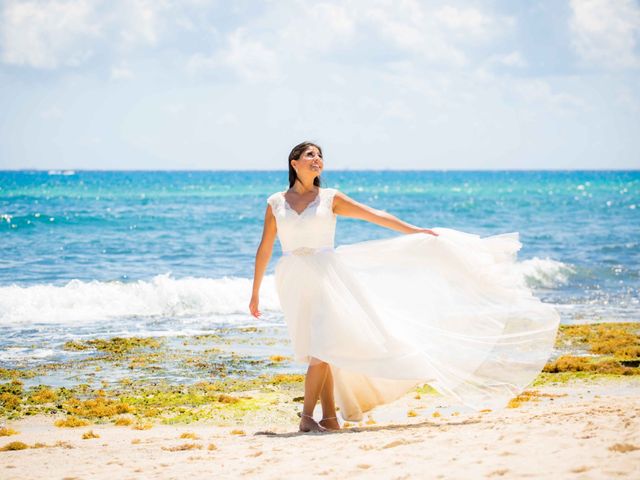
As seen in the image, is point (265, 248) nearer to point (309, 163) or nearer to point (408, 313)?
point (309, 163)

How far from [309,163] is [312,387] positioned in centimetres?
188

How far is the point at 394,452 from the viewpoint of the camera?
18.2ft

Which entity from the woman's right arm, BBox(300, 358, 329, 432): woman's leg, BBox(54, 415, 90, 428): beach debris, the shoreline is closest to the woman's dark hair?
the woman's right arm

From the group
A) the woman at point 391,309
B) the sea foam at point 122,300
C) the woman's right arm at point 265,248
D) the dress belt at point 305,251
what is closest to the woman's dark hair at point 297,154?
the woman at point 391,309

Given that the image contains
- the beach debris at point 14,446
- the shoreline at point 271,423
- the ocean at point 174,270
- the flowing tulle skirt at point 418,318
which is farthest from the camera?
the ocean at point 174,270

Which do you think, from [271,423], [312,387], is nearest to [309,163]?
[312,387]

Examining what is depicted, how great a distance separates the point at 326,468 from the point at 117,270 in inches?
707

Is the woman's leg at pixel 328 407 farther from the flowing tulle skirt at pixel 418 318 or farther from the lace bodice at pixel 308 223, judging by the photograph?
the lace bodice at pixel 308 223

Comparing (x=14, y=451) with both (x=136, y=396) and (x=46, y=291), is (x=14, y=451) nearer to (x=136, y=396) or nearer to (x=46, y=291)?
(x=136, y=396)

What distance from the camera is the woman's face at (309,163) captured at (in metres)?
6.68

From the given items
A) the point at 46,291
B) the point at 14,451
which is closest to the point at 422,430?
the point at 14,451

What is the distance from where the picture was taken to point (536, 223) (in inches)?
1650

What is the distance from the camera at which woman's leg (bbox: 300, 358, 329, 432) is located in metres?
6.62

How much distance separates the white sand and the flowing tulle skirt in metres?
0.37
